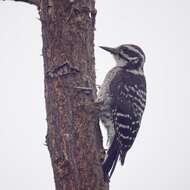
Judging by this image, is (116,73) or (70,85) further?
(116,73)

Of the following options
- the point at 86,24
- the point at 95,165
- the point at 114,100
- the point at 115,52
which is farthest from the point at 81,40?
the point at 115,52

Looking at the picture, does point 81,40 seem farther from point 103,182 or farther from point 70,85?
point 103,182

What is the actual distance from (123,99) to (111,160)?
114cm

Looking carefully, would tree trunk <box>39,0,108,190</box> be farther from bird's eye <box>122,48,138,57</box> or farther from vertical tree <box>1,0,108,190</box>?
bird's eye <box>122,48,138,57</box>

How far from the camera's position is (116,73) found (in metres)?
5.32

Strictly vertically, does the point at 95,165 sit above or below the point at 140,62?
below

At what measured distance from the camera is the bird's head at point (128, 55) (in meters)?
5.52

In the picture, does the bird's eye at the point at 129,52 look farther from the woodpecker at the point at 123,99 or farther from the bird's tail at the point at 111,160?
the bird's tail at the point at 111,160

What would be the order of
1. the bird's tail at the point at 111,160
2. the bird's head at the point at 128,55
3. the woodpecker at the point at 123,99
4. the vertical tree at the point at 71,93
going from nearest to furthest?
the vertical tree at the point at 71,93 < the bird's tail at the point at 111,160 < the woodpecker at the point at 123,99 < the bird's head at the point at 128,55

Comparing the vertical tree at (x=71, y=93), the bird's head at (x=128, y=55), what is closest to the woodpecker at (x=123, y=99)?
the bird's head at (x=128, y=55)

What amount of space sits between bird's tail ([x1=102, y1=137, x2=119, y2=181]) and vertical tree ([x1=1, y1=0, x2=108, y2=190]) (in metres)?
0.20

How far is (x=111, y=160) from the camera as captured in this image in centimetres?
415

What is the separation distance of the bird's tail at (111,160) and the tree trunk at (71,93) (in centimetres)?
23

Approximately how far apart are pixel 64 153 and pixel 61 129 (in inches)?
8.0
